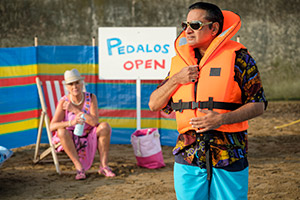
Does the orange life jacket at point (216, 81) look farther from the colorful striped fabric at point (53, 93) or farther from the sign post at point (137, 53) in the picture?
the colorful striped fabric at point (53, 93)

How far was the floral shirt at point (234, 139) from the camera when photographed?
2301mm

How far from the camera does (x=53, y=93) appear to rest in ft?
22.9

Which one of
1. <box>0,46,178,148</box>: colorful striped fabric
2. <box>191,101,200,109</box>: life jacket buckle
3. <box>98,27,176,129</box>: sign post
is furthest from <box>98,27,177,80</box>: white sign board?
<box>191,101,200,109</box>: life jacket buckle

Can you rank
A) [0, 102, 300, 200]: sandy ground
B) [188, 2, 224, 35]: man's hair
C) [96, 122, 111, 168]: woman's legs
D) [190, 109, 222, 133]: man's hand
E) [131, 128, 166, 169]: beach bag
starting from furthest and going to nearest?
[131, 128, 166, 169]: beach bag, [96, 122, 111, 168]: woman's legs, [0, 102, 300, 200]: sandy ground, [188, 2, 224, 35]: man's hair, [190, 109, 222, 133]: man's hand

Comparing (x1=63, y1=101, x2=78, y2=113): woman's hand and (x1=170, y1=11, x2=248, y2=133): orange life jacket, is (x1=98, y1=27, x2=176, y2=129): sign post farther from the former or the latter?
(x1=170, y1=11, x2=248, y2=133): orange life jacket

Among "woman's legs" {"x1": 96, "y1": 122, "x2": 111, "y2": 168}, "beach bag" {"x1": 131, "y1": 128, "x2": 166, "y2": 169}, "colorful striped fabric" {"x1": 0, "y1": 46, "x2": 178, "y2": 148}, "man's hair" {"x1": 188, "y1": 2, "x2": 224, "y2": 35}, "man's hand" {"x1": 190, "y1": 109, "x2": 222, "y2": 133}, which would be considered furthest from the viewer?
"colorful striped fabric" {"x1": 0, "y1": 46, "x2": 178, "y2": 148}

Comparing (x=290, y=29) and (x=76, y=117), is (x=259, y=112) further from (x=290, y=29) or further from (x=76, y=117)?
(x=290, y=29)

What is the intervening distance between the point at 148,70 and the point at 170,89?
14.9 feet

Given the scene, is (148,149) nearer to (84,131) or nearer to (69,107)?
(84,131)

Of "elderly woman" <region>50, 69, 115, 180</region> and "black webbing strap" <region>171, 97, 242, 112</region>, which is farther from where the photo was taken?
"elderly woman" <region>50, 69, 115, 180</region>

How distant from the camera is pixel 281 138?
822 centimetres

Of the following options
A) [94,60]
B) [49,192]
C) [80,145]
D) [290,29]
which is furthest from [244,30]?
[49,192]

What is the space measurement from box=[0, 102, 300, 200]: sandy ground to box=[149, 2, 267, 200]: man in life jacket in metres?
2.59

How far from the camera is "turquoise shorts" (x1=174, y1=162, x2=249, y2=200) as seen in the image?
2293mm
